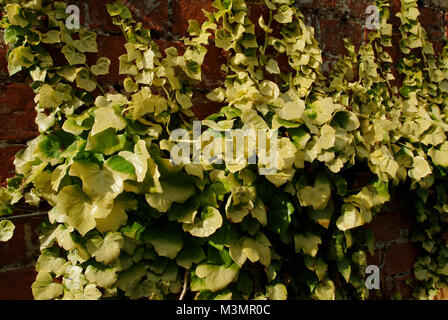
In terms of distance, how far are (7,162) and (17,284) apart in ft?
0.96

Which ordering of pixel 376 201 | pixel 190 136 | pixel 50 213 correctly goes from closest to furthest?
pixel 50 213 → pixel 190 136 → pixel 376 201

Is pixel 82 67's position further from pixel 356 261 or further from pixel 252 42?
pixel 356 261

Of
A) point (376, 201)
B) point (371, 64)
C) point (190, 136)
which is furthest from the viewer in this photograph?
point (371, 64)

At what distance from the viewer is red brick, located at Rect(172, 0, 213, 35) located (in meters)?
1.01

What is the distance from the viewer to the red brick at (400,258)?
135 cm

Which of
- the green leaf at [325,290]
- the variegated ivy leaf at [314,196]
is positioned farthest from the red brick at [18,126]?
the green leaf at [325,290]

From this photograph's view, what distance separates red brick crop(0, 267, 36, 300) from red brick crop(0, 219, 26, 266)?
28 millimetres

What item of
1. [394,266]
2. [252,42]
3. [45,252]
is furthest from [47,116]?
[394,266]

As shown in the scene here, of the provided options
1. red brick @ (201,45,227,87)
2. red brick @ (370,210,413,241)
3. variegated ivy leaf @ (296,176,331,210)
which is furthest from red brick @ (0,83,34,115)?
red brick @ (370,210,413,241)

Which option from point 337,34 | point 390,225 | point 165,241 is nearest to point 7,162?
point 165,241

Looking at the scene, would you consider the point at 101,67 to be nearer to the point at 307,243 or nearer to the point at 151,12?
the point at 151,12

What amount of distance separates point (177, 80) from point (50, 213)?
44cm

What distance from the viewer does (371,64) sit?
1.31m

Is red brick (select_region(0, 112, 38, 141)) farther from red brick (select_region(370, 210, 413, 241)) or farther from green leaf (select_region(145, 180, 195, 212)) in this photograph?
red brick (select_region(370, 210, 413, 241))
